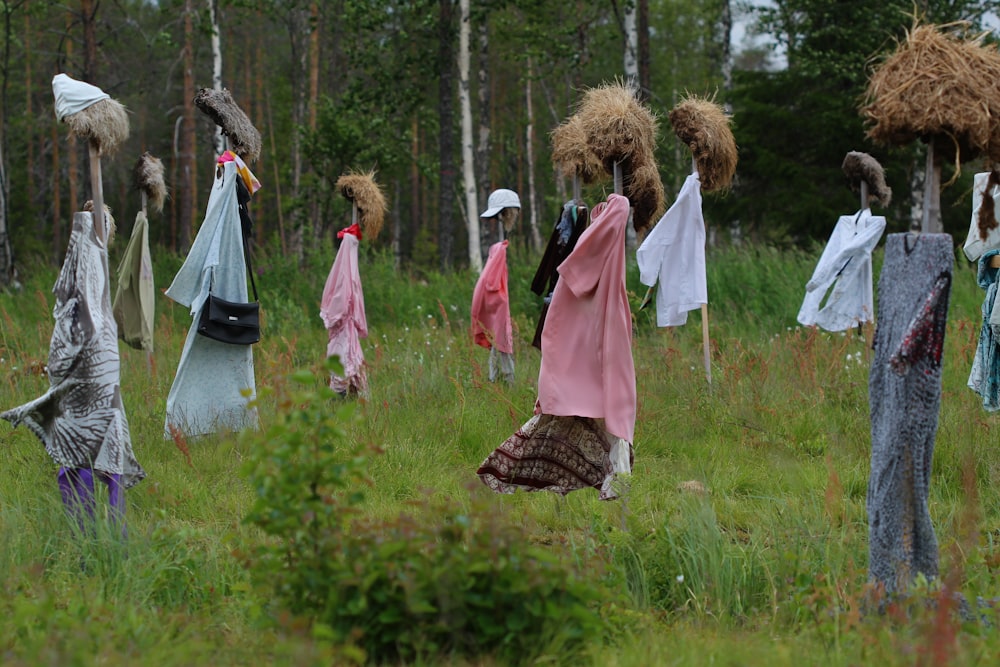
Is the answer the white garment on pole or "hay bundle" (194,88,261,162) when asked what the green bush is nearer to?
the white garment on pole

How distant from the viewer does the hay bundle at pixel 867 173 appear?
28.2 feet

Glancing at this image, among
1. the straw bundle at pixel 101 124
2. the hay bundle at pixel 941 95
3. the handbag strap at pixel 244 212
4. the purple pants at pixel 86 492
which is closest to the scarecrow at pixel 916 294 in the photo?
the hay bundle at pixel 941 95

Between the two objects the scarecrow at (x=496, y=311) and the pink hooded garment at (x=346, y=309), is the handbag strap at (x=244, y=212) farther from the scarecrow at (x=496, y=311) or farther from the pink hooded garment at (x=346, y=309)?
the scarecrow at (x=496, y=311)

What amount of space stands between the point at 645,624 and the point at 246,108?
3056cm

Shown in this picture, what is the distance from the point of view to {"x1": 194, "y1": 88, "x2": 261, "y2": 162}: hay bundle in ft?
21.9

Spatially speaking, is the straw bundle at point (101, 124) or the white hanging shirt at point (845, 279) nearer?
the straw bundle at point (101, 124)

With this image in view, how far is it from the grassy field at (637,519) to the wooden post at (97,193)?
48.1 inches

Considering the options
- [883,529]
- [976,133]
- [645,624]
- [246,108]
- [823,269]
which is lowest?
[645,624]

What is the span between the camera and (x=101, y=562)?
4230 mm

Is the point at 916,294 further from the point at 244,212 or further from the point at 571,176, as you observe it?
the point at 244,212

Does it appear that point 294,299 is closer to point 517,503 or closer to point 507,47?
point 517,503

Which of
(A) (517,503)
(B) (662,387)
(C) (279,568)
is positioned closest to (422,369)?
(B) (662,387)

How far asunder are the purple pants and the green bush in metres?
1.59

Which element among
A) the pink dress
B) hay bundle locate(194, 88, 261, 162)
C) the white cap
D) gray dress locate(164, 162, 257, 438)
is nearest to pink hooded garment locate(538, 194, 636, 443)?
the pink dress
